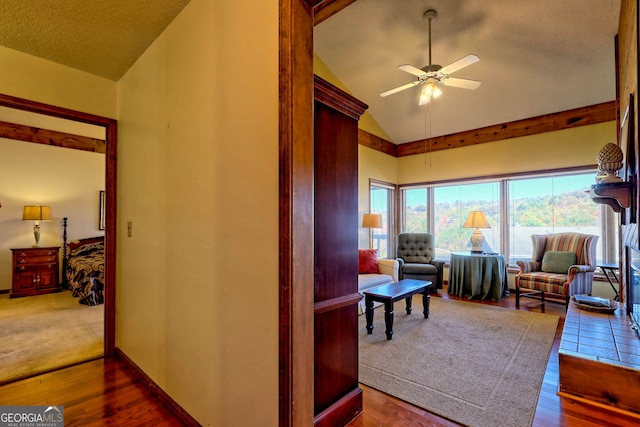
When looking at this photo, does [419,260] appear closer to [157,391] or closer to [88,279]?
[157,391]

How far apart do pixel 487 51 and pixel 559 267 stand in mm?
3163

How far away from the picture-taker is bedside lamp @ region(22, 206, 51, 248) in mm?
4941

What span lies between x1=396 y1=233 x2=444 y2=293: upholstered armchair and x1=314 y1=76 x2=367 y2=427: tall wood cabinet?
10.6ft

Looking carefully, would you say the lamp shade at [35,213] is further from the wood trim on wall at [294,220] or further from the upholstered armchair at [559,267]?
the upholstered armchair at [559,267]

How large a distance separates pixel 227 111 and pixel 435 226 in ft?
18.0

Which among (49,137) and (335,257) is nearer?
(335,257)

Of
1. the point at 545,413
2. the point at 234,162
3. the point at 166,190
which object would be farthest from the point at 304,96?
the point at 545,413

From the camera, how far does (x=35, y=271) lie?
16.2ft

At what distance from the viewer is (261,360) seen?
4.22ft

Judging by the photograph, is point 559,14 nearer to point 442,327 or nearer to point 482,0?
point 482,0

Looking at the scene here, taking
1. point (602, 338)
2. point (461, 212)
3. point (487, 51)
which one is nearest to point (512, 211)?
point (461, 212)

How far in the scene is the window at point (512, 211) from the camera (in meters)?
4.57

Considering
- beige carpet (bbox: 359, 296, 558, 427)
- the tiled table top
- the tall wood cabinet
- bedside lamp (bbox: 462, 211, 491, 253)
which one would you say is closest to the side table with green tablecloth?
bedside lamp (bbox: 462, 211, 491, 253)

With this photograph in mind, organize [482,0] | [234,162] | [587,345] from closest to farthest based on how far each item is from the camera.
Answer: [234,162], [587,345], [482,0]
